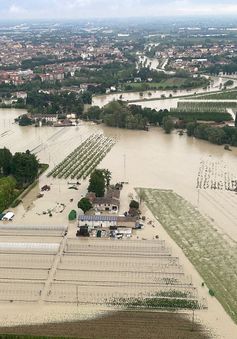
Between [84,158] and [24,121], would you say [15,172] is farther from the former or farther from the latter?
[24,121]

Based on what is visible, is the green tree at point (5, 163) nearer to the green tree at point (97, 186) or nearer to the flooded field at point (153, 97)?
the green tree at point (97, 186)

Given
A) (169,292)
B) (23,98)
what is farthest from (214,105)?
(169,292)

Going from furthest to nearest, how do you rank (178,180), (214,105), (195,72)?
(195,72)
(214,105)
(178,180)

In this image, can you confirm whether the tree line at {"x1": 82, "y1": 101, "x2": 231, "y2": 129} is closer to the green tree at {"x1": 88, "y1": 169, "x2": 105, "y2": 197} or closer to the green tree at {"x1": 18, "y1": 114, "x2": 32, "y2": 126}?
the green tree at {"x1": 18, "y1": 114, "x2": 32, "y2": 126}

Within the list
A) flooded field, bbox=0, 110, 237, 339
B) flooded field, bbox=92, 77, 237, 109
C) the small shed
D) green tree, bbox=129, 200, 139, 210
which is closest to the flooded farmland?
flooded field, bbox=0, 110, 237, 339

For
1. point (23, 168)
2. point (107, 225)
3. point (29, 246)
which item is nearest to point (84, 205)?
point (107, 225)

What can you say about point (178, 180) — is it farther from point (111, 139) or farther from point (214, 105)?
point (214, 105)
